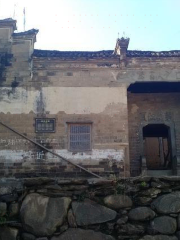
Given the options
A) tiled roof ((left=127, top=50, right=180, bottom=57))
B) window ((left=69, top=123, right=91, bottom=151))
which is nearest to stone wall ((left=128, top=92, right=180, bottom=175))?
tiled roof ((left=127, top=50, right=180, bottom=57))

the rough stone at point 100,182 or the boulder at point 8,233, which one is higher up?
the rough stone at point 100,182

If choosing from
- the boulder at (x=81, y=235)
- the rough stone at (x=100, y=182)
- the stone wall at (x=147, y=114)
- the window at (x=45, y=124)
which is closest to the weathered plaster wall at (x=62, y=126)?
the window at (x=45, y=124)

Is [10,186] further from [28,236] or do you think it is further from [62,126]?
[62,126]

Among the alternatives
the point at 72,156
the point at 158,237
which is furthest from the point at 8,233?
the point at 72,156

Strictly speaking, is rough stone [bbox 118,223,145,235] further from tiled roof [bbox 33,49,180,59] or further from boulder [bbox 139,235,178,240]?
tiled roof [bbox 33,49,180,59]

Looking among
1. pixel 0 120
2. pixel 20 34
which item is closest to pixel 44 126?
pixel 0 120

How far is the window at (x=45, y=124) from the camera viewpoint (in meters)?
11.5

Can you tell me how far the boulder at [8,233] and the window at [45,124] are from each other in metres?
5.62

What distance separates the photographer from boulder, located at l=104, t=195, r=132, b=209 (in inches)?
247

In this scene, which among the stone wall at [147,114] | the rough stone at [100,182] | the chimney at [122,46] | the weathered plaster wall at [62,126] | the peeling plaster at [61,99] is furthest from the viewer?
the stone wall at [147,114]

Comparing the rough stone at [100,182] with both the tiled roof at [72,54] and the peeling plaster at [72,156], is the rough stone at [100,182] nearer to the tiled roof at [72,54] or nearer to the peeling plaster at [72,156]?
the peeling plaster at [72,156]

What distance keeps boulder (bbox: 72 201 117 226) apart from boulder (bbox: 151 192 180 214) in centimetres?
75

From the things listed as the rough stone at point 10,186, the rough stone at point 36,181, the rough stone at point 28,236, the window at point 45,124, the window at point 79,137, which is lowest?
the rough stone at point 28,236

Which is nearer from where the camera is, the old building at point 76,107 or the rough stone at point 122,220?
the rough stone at point 122,220
